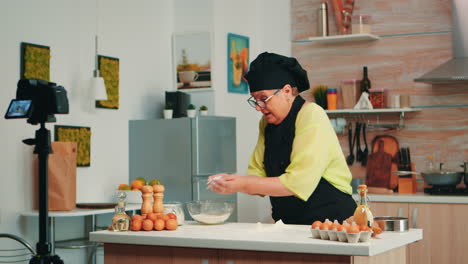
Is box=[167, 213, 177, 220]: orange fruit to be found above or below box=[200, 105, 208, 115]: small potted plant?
below

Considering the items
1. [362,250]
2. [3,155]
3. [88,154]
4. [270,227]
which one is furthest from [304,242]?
[88,154]

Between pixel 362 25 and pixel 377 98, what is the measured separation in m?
0.59

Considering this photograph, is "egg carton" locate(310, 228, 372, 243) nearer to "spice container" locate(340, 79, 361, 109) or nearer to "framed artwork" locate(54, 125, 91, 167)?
"framed artwork" locate(54, 125, 91, 167)

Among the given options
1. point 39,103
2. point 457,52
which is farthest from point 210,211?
point 457,52

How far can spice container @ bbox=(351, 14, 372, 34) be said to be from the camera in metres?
5.65

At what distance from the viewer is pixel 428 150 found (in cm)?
555

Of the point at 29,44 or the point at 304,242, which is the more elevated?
the point at 29,44

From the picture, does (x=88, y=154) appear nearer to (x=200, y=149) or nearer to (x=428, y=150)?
(x=200, y=149)

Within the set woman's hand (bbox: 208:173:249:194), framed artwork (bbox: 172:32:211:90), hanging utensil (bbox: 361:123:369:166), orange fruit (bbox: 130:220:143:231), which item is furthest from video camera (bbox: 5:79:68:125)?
hanging utensil (bbox: 361:123:369:166)

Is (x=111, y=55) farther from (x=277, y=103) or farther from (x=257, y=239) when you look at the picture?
(x=257, y=239)

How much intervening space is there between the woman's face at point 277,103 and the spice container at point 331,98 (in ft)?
8.65

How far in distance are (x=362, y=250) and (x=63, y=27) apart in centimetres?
319

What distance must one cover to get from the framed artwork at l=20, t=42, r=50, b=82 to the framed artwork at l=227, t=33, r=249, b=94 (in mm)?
1620

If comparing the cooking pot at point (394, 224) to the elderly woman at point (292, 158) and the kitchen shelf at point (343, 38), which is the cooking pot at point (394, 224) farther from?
the kitchen shelf at point (343, 38)
